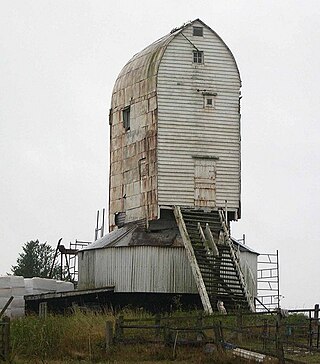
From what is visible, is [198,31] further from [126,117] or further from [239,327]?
[239,327]

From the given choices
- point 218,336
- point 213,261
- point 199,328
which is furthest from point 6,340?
point 213,261

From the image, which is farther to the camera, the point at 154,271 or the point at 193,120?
the point at 193,120

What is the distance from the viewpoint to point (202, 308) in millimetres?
41188

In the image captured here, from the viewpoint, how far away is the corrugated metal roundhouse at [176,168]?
4194 centimetres

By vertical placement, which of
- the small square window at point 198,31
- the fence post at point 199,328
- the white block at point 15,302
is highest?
the small square window at point 198,31

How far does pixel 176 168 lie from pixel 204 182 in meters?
1.40

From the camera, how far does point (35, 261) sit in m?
78.8

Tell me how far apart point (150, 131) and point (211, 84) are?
3.46 metres

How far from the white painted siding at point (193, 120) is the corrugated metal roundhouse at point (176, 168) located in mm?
43

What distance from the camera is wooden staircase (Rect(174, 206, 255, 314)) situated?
39.1 m

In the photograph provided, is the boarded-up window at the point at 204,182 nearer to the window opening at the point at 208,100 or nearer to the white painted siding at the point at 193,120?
the white painted siding at the point at 193,120

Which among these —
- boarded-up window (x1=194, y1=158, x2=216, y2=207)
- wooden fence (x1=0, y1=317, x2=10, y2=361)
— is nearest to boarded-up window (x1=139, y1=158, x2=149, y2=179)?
boarded-up window (x1=194, y1=158, x2=216, y2=207)

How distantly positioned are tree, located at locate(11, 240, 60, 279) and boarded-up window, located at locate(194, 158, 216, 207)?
3305cm

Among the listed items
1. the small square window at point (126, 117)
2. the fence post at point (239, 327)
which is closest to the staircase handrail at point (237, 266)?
the fence post at point (239, 327)
